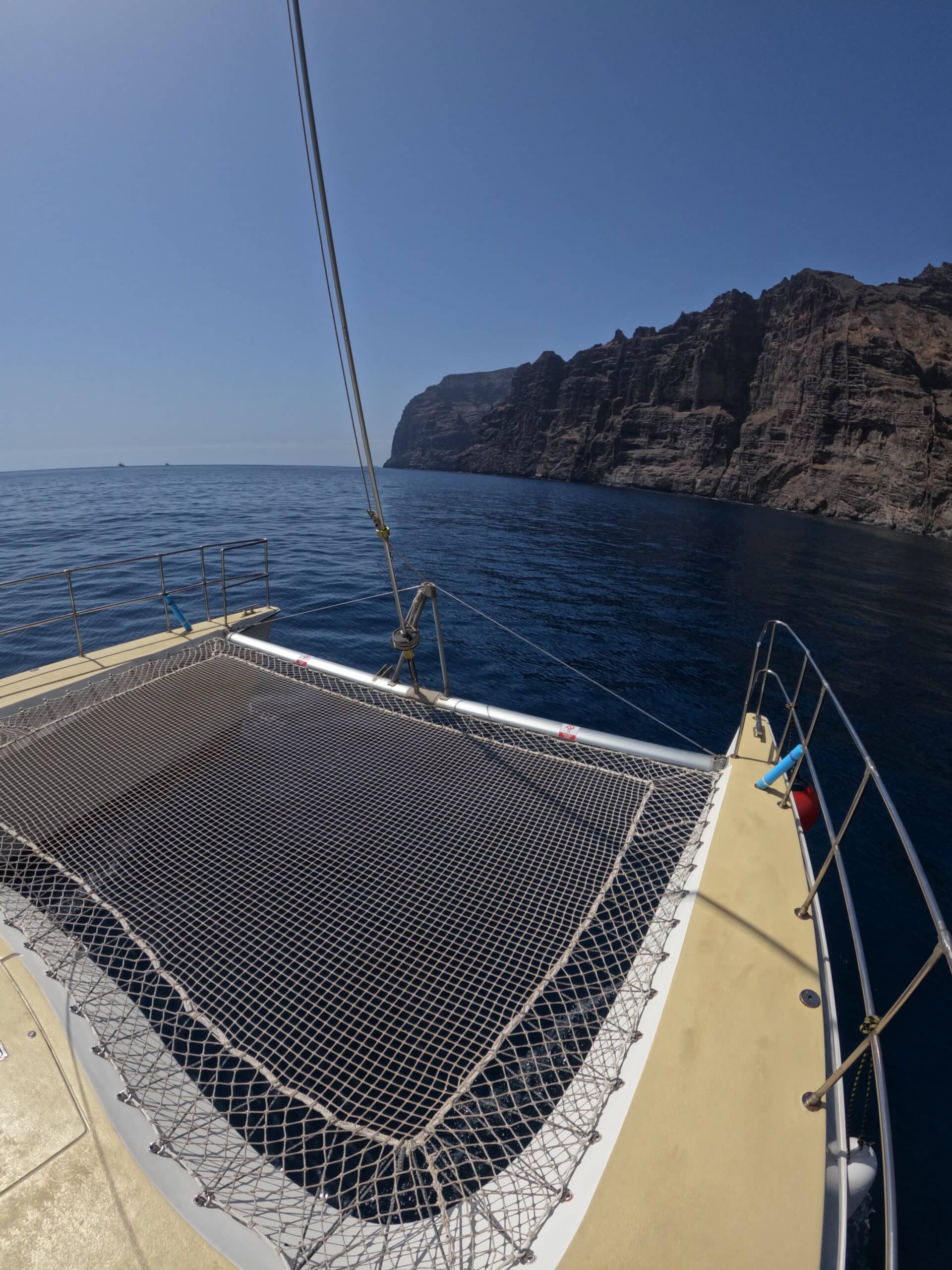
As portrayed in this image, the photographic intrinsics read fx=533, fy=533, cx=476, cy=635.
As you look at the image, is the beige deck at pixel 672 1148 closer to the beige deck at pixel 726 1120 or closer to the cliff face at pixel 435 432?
the beige deck at pixel 726 1120

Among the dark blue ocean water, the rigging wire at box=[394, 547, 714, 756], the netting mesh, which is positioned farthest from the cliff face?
the netting mesh

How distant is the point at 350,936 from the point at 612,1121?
1.77 m

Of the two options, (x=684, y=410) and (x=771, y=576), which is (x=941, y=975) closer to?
(x=771, y=576)

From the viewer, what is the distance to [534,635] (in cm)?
1534

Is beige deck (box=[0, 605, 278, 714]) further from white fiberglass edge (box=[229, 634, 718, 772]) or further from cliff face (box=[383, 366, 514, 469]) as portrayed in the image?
cliff face (box=[383, 366, 514, 469])

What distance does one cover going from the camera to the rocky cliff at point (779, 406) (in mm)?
54125

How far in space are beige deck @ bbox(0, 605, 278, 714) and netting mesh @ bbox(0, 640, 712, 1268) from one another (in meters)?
0.67

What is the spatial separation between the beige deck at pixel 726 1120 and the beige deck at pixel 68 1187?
1384 mm

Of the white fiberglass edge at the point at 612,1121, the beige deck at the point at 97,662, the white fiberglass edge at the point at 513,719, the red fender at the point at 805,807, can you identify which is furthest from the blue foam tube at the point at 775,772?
the beige deck at the point at 97,662

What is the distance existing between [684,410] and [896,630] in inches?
2897

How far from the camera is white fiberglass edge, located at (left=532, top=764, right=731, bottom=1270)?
1.79m

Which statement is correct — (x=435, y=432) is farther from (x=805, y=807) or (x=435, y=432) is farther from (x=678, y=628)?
(x=805, y=807)

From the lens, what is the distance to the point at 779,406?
7112 centimetres

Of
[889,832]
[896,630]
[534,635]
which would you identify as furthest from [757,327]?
[889,832]
